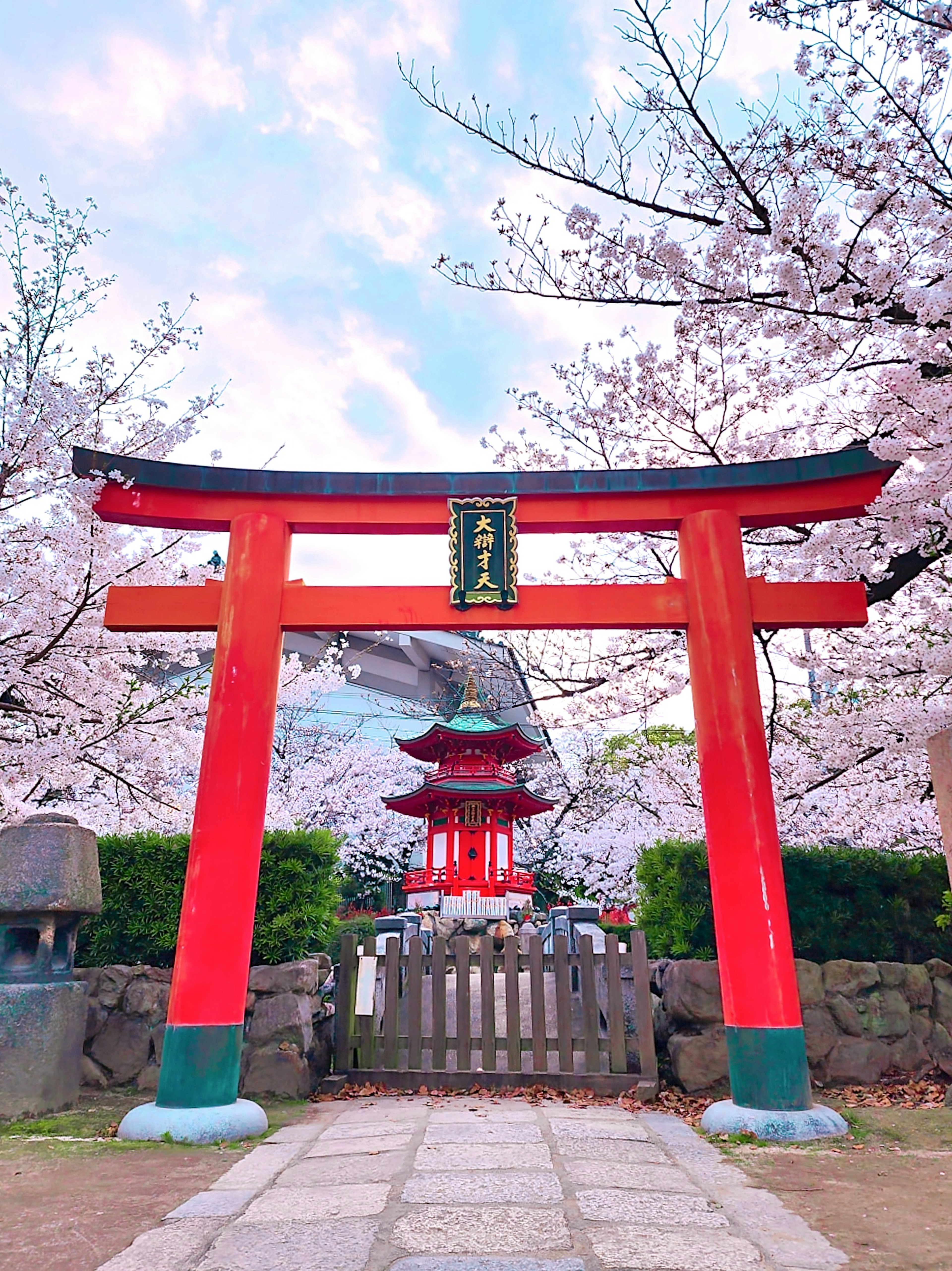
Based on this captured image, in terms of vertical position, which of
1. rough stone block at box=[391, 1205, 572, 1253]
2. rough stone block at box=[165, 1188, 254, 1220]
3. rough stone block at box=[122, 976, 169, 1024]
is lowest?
rough stone block at box=[165, 1188, 254, 1220]

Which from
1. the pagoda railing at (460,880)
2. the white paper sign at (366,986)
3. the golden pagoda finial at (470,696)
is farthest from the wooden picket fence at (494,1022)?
the pagoda railing at (460,880)

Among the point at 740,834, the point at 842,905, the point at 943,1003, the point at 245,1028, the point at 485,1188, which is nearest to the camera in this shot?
the point at 485,1188

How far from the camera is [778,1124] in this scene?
453 cm

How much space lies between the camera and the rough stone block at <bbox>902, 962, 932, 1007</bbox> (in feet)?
20.4

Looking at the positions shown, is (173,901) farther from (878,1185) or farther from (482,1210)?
(878,1185)

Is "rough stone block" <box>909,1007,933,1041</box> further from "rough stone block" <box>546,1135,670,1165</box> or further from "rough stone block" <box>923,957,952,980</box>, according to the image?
"rough stone block" <box>546,1135,670,1165</box>

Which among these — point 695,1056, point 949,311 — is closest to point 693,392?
point 949,311

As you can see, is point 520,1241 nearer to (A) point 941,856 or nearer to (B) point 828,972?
(B) point 828,972

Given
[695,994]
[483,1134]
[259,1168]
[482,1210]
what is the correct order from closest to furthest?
[482,1210], [259,1168], [483,1134], [695,994]

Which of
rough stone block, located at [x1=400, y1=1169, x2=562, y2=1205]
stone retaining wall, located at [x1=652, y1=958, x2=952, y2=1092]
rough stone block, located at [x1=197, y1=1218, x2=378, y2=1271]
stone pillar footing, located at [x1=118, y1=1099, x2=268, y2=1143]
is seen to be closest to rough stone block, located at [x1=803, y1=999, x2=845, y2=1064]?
stone retaining wall, located at [x1=652, y1=958, x2=952, y2=1092]

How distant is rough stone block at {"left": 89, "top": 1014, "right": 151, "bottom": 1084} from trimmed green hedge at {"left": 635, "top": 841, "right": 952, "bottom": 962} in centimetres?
398

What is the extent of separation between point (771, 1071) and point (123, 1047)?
4604 millimetres

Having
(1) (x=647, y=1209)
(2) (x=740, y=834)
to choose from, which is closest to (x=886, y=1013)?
(2) (x=740, y=834)

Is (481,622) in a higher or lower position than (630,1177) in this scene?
higher
